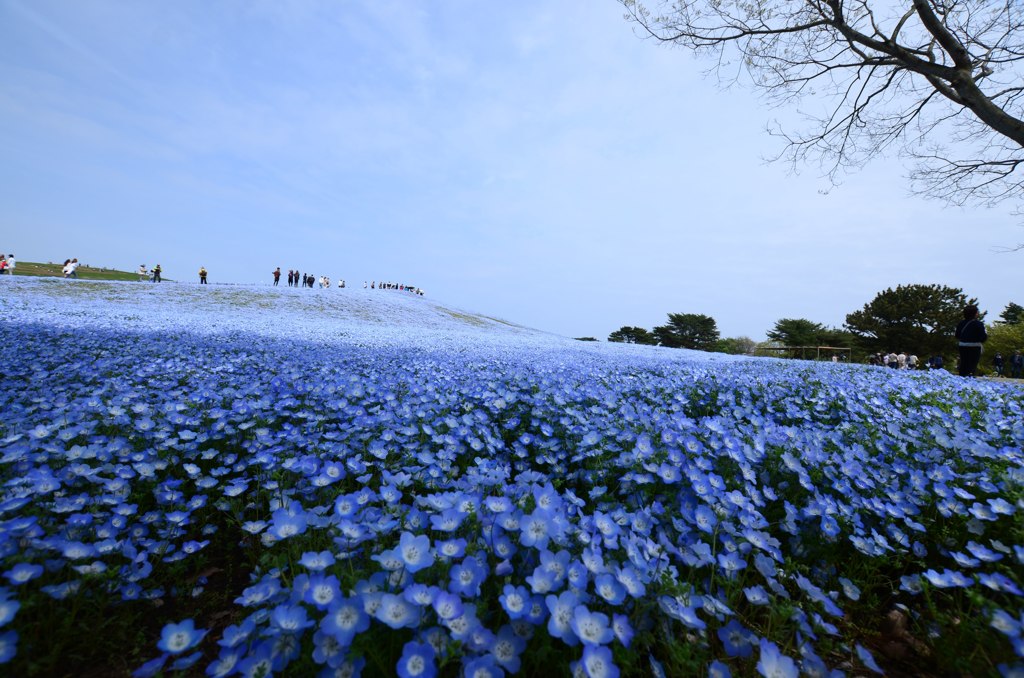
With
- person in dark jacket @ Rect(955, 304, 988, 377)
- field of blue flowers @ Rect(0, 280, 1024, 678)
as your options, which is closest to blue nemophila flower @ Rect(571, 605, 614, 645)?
field of blue flowers @ Rect(0, 280, 1024, 678)

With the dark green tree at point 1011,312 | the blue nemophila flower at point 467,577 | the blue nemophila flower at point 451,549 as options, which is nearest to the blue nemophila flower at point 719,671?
the blue nemophila flower at point 467,577

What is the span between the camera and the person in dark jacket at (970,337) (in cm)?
948

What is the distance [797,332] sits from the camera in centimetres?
3966

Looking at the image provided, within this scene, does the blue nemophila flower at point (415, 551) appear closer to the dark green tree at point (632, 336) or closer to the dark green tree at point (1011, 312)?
the dark green tree at point (632, 336)

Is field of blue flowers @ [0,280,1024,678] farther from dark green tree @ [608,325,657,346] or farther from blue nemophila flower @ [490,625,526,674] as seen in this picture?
dark green tree @ [608,325,657,346]

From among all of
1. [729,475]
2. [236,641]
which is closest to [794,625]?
[729,475]

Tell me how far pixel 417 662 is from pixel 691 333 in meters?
A: 42.5

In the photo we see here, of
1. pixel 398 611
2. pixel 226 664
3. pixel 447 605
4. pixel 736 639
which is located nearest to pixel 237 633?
pixel 226 664

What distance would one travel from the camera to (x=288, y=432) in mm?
3230

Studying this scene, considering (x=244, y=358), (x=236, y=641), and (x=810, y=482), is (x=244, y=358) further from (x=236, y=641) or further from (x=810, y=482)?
(x=810, y=482)

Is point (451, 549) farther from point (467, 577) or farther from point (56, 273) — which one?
point (56, 273)

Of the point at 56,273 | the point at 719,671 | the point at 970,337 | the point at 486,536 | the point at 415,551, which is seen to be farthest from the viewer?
the point at 56,273

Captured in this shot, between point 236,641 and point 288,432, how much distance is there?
2.16 metres

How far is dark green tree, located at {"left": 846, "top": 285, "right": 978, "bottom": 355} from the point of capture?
1486 inches
